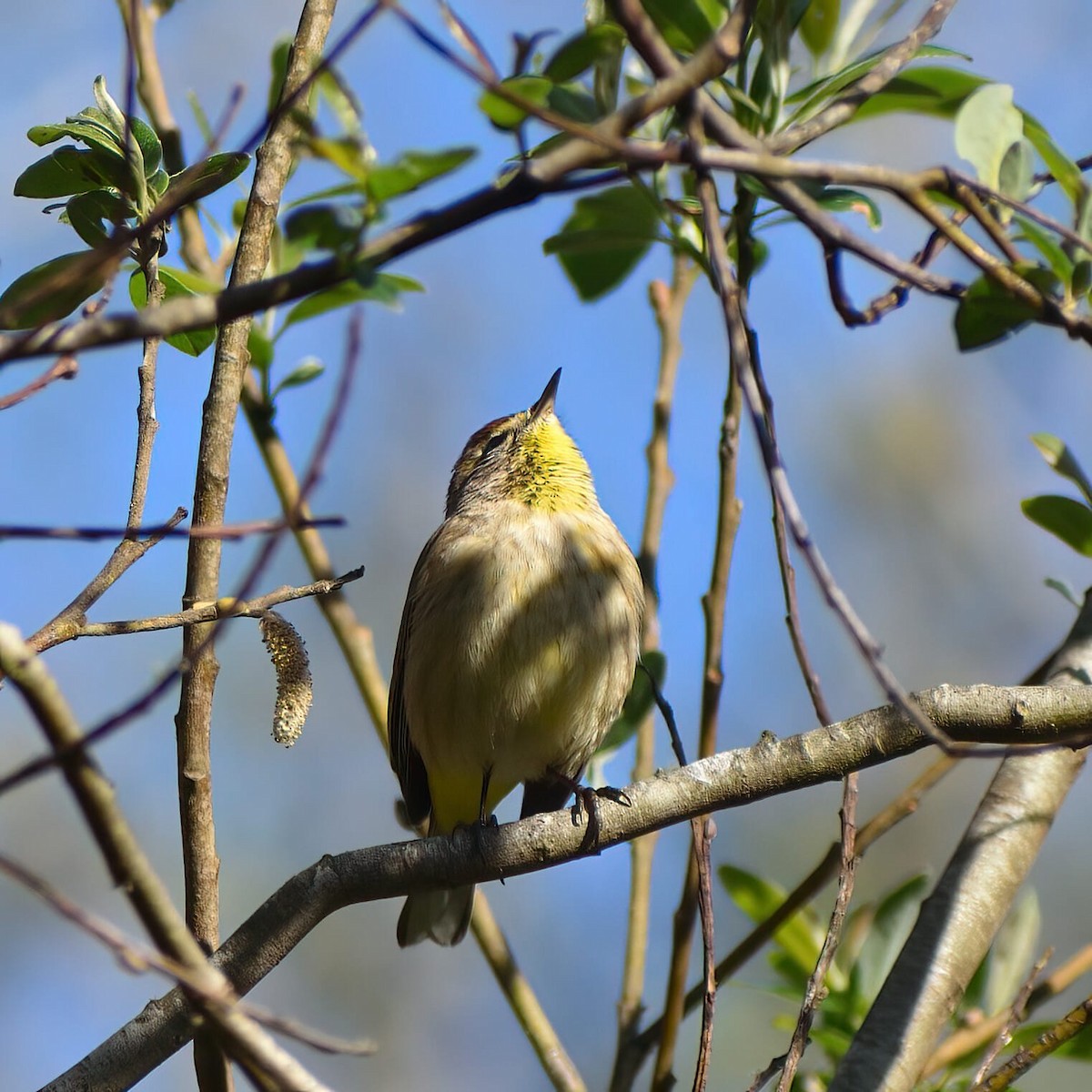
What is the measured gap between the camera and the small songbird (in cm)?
496

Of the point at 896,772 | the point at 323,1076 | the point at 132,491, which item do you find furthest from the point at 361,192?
the point at 896,772

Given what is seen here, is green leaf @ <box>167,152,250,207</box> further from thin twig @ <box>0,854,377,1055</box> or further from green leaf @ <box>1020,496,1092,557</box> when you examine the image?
green leaf @ <box>1020,496,1092,557</box>

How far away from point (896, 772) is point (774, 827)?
112 centimetres

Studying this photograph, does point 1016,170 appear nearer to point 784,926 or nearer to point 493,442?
point 784,926

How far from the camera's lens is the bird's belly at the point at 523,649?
16.2 ft

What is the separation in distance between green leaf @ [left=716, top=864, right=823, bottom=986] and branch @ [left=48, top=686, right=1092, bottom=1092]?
1094 millimetres

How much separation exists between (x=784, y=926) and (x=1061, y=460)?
176 centimetres

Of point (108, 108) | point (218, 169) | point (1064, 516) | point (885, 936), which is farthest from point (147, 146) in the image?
point (885, 936)

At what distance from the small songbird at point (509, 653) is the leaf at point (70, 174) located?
7.36 ft

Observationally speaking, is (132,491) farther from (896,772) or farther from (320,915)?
(896,772)

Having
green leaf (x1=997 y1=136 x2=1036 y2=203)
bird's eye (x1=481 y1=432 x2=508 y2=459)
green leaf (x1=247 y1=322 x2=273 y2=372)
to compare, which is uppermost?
bird's eye (x1=481 y1=432 x2=508 y2=459)

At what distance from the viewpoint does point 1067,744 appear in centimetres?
242

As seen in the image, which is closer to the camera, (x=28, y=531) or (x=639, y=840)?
(x=28, y=531)

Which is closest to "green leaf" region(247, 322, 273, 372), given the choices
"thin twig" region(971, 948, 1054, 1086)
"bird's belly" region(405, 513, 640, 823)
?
"bird's belly" region(405, 513, 640, 823)
